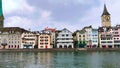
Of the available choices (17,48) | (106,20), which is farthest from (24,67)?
(106,20)

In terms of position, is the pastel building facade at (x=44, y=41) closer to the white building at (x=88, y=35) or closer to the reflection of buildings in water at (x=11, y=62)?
the white building at (x=88, y=35)

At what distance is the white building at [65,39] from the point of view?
380ft

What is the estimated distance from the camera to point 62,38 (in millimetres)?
116500

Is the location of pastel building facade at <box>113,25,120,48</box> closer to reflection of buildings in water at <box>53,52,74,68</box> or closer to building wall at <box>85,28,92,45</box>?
building wall at <box>85,28,92,45</box>

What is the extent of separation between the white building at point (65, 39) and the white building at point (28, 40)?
29.9ft

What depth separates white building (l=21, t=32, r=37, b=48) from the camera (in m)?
116

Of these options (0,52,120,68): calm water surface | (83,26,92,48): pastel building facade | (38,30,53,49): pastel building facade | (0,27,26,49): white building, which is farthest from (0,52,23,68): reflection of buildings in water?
(83,26,92,48): pastel building facade

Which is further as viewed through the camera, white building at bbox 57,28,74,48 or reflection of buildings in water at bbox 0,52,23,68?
white building at bbox 57,28,74,48

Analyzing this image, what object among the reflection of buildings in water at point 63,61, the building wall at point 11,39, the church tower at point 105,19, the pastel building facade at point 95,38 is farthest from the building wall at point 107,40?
the reflection of buildings in water at point 63,61

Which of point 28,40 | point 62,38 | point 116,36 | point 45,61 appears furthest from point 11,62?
Result: point 116,36

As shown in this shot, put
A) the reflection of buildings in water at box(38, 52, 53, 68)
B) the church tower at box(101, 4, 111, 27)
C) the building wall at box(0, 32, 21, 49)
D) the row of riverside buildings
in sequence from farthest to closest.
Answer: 1. the church tower at box(101, 4, 111, 27)
2. the building wall at box(0, 32, 21, 49)
3. the row of riverside buildings
4. the reflection of buildings in water at box(38, 52, 53, 68)

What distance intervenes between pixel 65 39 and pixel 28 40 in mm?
13883

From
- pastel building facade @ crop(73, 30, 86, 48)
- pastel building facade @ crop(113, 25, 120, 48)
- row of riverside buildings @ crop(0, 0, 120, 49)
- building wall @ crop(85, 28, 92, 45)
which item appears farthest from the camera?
building wall @ crop(85, 28, 92, 45)

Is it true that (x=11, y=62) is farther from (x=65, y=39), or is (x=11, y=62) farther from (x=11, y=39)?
(x=11, y=39)
